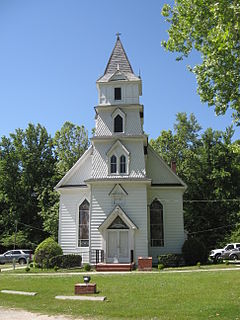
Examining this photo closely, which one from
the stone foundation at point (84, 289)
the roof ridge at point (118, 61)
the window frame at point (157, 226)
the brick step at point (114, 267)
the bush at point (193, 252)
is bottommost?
the brick step at point (114, 267)

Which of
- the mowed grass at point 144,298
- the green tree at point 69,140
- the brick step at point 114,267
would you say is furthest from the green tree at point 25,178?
the mowed grass at point 144,298

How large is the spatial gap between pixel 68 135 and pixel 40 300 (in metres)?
38.0

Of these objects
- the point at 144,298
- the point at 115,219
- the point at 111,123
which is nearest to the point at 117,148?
the point at 111,123

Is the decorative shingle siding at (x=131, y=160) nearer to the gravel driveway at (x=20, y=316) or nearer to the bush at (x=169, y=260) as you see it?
the bush at (x=169, y=260)

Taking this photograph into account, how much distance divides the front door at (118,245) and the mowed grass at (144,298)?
7.86 metres

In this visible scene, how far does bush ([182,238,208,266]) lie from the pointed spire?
1476 centimetres

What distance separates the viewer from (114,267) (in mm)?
23453

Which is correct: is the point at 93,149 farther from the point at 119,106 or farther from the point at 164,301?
the point at 164,301

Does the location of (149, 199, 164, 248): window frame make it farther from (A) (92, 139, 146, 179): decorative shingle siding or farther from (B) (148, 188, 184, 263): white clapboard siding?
(A) (92, 139, 146, 179): decorative shingle siding

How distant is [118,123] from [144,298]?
705 inches

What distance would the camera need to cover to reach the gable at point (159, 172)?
28.8 m

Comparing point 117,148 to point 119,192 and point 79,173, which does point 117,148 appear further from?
point 79,173

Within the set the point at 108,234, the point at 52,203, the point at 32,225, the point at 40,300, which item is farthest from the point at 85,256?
the point at 32,225

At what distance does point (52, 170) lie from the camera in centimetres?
5081
